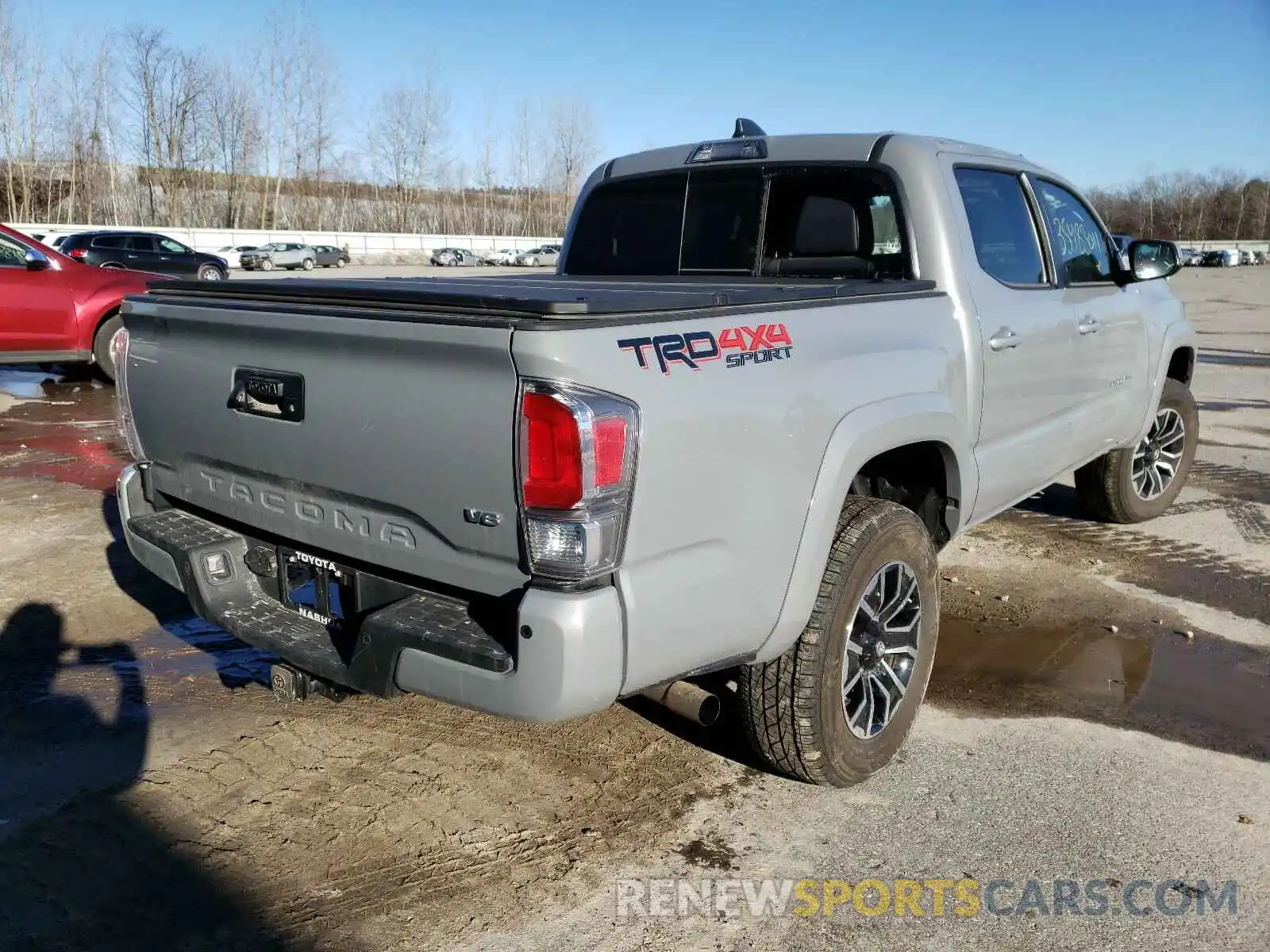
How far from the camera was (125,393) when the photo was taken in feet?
11.5

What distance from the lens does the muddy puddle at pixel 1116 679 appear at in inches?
152

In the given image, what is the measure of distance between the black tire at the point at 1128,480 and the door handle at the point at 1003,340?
7.12ft

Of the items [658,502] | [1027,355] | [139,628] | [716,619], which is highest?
[1027,355]

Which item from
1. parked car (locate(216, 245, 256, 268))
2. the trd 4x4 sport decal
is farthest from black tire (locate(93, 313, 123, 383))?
parked car (locate(216, 245, 256, 268))

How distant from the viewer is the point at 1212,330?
20.8m

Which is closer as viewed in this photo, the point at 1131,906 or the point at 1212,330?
the point at 1131,906

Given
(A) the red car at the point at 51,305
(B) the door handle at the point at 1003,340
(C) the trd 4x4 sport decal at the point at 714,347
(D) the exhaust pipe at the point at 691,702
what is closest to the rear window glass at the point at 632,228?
(B) the door handle at the point at 1003,340

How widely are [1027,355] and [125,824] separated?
3656 mm

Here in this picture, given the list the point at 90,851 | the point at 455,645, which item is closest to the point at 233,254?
the point at 90,851

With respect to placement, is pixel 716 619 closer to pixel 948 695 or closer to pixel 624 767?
pixel 624 767

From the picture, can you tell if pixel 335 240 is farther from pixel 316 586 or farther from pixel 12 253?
pixel 316 586

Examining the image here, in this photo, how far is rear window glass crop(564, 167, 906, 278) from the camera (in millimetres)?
4070

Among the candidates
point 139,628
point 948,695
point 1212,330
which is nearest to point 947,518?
point 948,695

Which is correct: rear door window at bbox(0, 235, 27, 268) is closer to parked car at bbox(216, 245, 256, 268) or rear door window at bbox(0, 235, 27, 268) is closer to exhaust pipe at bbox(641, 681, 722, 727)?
exhaust pipe at bbox(641, 681, 722, 727)
